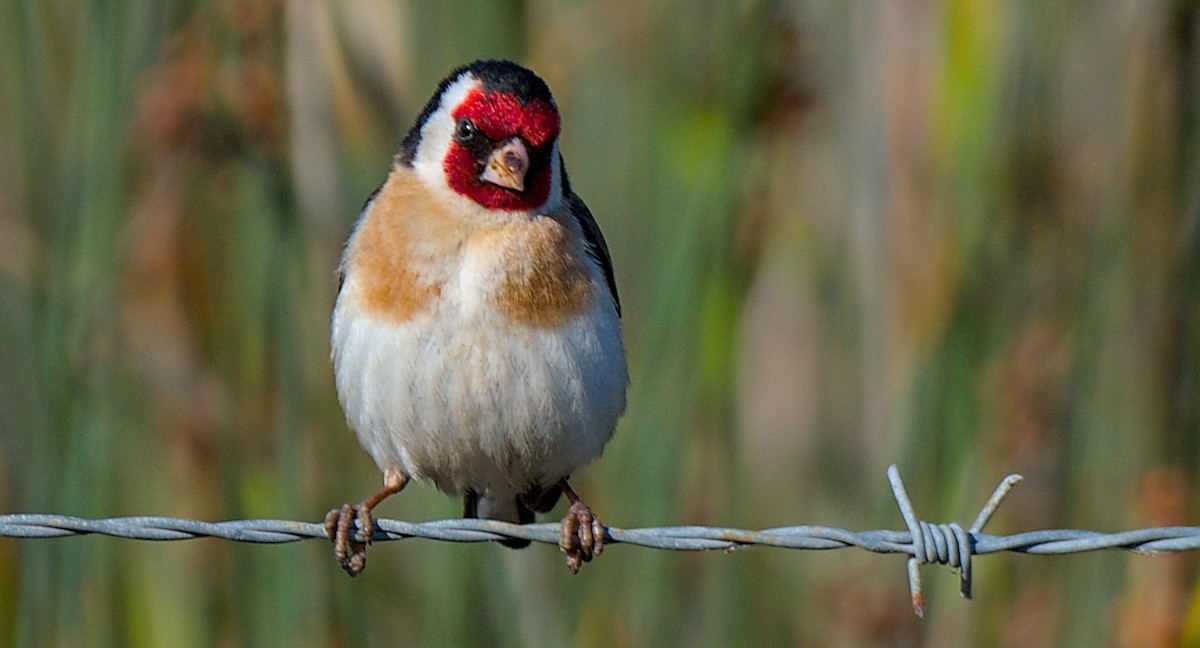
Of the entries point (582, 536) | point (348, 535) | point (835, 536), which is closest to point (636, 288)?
point (582, 536)

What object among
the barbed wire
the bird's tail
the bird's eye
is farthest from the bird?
the barbed wire

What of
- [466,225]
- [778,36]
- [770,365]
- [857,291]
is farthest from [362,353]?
[770,365]

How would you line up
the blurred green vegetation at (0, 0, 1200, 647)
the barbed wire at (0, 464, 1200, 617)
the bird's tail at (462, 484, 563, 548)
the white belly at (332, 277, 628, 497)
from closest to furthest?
the barbed wire at (0, 464, 1200, 617) < the white belly at (332, 277, 628, 497) < the blurred green vegetation at (0, 0, 1200, 647) < the bird's tail at (462, 484, 563, 548)

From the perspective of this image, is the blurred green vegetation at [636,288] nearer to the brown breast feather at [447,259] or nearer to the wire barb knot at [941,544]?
the brown breast feather at [447,259]

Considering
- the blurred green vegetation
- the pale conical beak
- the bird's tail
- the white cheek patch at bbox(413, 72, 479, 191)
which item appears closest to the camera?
the pale conical beak

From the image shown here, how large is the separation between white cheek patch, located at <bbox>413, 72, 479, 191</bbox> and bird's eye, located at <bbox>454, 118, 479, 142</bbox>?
0.02m

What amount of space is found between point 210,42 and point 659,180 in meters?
1.16

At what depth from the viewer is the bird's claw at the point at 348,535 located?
327cm

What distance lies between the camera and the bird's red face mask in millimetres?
3293

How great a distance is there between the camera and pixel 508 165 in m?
3.28

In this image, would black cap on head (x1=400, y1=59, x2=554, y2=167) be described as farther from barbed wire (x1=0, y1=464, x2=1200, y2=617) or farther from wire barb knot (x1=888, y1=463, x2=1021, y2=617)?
wire barb knot (x1=888, y1=463, x2=1021, y2=617)

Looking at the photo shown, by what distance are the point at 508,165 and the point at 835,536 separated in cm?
124

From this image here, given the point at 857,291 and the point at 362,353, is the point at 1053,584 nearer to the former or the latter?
the point at 857,291

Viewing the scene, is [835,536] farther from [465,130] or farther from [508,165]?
[465,130]
